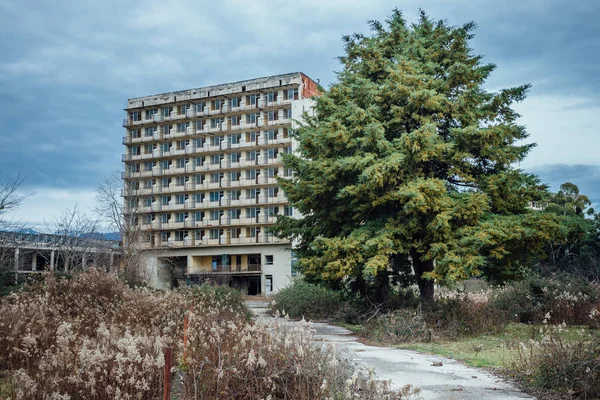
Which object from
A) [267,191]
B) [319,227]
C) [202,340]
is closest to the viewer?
[202,340]

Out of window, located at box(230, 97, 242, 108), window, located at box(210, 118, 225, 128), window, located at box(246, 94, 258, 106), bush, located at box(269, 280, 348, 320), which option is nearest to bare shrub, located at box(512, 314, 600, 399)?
bush, located at box(269, 280, 348, 320)

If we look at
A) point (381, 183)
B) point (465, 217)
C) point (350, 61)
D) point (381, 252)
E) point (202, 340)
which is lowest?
point (202, 340)

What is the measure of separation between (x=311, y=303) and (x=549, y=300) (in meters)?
9.25

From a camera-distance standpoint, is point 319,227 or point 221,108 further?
point 221,108

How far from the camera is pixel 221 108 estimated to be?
216 ft

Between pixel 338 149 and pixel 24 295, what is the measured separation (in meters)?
9.33

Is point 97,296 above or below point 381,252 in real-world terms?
below

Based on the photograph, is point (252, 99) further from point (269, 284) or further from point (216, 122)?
point (269, 284)

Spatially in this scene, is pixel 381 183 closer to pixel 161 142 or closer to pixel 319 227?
pixel 319 227

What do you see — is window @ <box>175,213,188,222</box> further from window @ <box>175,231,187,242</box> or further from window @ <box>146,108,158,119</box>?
window @ <box>146,108,158,119</box>

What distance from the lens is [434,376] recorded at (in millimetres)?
8836

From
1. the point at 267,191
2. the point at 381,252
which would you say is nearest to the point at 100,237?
Answer: the point at 267,191

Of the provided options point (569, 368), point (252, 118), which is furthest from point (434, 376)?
point (252, 118)

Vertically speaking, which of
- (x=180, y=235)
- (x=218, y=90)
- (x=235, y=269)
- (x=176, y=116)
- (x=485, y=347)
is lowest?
(x=485, y=347)
